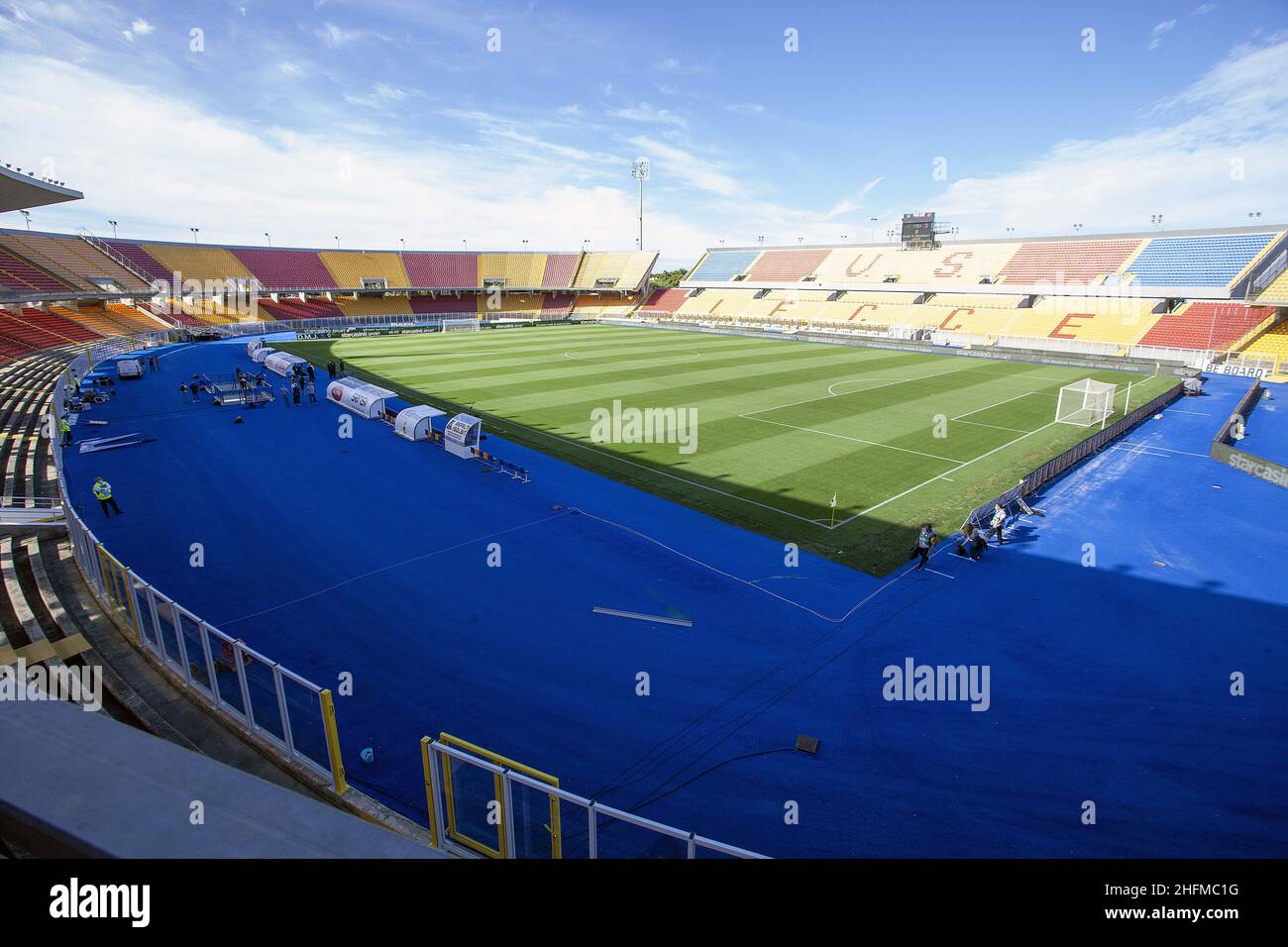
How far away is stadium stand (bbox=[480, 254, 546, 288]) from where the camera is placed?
3566 inches

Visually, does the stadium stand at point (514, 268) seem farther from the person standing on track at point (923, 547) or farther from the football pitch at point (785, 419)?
the person standing on track at point (923, 547)

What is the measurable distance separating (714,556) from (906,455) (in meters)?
12.0

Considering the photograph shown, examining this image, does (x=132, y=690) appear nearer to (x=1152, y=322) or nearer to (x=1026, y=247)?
(x=1152, y=322)

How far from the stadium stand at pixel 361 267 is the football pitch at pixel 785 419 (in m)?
28.1

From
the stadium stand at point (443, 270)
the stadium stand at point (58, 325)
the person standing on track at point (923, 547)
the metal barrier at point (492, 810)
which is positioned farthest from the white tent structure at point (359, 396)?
the stadium stand at point (443, 270)

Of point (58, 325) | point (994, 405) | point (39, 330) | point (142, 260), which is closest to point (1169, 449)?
point (994, 405)

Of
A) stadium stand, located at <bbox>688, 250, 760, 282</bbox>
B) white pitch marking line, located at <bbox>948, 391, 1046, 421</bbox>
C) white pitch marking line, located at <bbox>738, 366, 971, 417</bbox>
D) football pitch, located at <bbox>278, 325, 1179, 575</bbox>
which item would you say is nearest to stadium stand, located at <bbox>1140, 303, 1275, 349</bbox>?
football pitch, located at <bbox>278, 325, 1179, 575</bbox>

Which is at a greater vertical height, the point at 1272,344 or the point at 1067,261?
the point at 1067,261

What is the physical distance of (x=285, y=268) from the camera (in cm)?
7550

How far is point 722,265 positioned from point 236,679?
95800 mm

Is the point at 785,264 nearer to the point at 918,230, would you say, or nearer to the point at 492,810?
the point at 918,230

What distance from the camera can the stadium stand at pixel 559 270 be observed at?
93.6 meters

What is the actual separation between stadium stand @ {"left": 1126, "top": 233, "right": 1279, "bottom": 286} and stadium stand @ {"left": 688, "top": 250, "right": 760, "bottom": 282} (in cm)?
4632

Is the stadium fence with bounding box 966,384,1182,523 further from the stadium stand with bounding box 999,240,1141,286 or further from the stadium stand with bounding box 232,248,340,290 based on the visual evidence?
the stadium stand with bounding box 232,248,340,290
